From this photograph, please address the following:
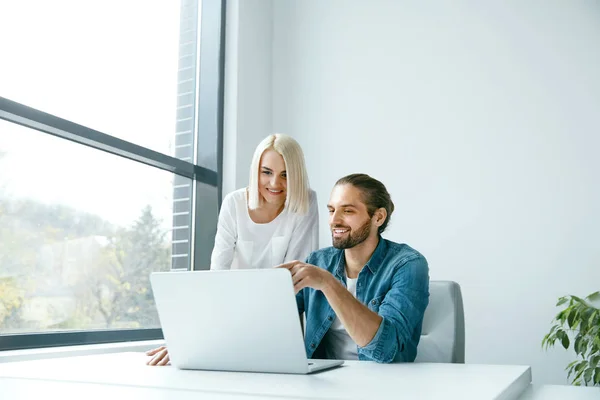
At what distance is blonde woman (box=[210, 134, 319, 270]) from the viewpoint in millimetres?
2311

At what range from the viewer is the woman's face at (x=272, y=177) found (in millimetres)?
2307

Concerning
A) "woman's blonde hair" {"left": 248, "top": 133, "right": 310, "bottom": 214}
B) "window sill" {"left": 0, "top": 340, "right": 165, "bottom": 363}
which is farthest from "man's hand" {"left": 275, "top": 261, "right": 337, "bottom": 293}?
"window sill" {"left": 0, "top": 340, "right": 165, "bottom": 363}

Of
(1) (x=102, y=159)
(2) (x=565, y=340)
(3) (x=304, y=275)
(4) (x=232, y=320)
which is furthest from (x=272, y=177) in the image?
(2) (x=565, y=340)

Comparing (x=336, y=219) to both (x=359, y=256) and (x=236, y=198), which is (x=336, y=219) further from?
(x=236, y=198)

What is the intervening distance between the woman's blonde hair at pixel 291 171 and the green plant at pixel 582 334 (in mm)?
1187

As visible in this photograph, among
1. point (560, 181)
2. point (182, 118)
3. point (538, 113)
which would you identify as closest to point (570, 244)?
point (560, 181)

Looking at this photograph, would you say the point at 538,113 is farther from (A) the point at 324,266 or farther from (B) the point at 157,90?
(B) the point at 157,90

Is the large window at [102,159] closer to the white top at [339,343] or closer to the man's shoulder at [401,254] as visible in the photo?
the white top at [339,343]

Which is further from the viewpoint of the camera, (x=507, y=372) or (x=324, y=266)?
(x=324, y=266)

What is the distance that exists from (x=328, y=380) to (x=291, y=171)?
125cm

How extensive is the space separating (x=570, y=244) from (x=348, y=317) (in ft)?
5.92

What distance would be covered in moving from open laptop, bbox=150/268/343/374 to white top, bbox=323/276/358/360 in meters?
0.44

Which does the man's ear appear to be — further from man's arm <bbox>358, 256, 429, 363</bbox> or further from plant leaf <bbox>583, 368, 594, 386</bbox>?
plant leaf <bbox>583, 368, 594, 386</bbox>

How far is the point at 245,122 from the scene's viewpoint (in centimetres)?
349
